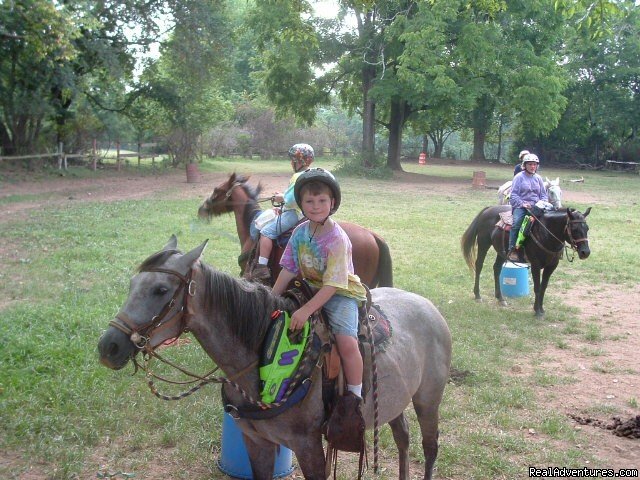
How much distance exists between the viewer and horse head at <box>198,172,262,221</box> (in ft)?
21.4

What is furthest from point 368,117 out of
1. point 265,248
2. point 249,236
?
point 265,248

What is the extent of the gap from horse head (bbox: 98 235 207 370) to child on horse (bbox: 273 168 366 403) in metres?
0.56

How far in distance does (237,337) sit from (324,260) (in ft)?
1.93

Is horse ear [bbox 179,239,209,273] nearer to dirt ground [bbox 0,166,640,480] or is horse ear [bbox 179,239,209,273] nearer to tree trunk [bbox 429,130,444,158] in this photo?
dirt ground [bbox 0,166,640,480]

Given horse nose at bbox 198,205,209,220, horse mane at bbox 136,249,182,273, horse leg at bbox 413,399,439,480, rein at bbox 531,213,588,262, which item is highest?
horse mane at bbox 136,249,182,273

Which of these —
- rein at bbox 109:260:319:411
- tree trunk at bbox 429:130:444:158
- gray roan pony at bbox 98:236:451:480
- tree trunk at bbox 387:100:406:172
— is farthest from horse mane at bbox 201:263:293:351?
tree trunk at bbox 429:130:444:158

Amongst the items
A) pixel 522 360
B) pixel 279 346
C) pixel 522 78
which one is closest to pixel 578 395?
pixel 522 360

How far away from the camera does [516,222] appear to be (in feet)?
28.9

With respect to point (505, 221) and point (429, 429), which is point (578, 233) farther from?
point (429, 429)

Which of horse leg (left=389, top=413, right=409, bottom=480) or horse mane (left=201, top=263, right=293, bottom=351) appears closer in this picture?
horse mane (left=201, top=263, right=293, bottom=351)

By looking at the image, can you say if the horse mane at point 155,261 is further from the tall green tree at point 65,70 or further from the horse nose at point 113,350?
the tall green tree at point 65,70

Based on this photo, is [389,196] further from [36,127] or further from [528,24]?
[36,127]

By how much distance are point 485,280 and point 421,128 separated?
96.1 ft

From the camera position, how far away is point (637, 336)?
7.49 metres
